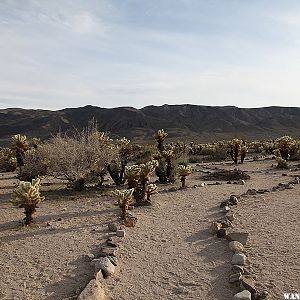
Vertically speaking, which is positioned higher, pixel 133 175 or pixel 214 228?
pixel 133 175

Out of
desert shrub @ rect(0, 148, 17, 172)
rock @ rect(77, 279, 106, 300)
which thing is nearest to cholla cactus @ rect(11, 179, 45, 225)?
rock @ rect(77, 279, 106, 300)

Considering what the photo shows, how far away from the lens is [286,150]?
29.7 meters

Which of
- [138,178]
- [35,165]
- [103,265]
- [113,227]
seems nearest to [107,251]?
[103,265]

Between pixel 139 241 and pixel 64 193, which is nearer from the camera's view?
pixel 139 241

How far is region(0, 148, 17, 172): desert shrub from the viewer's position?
97.9 ft

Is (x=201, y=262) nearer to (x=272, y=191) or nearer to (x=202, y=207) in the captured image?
(x=202, y=207)

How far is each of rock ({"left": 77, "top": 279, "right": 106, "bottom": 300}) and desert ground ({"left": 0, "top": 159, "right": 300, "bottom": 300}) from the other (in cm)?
22

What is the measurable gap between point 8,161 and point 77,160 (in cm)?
1536

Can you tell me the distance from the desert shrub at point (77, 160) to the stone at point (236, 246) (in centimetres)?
904

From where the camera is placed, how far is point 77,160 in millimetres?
17156

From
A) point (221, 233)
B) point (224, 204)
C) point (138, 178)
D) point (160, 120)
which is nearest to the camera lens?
point (221, 233)

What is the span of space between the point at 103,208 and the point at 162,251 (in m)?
4.85

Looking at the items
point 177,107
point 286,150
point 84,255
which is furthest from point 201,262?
point 177,107

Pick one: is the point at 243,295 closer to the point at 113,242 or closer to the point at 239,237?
the point at 239,237
